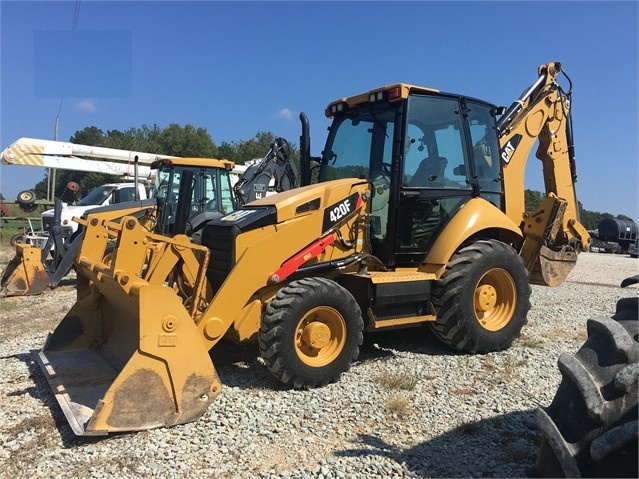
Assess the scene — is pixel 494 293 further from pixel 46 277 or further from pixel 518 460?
pixel 46 277

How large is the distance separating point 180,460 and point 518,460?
216cm

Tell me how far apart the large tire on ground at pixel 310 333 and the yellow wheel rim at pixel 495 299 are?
1670mm

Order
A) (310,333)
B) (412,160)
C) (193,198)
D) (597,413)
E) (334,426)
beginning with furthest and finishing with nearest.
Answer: (193,198) < (412,160) < (310,333) < (334,426) < (597,413)

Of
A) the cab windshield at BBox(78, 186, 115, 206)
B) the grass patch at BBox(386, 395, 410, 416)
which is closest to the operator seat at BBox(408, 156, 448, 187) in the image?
the grass patch at BBox(386, 395, 410, 416)

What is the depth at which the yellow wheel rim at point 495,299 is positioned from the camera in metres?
5.82

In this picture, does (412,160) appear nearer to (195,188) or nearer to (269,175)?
(269,175)

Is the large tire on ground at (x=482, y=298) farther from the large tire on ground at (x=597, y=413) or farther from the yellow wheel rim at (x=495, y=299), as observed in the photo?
the large tire on ground at (x=597, y=413)

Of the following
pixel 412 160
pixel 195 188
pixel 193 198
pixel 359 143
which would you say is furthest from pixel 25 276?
pixel 412 160

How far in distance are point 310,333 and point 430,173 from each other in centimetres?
226

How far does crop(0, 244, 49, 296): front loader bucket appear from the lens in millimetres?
10164

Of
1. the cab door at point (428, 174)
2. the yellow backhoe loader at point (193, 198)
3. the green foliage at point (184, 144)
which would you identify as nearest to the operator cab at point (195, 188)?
the yellow backhoe loader at point (193, 198)

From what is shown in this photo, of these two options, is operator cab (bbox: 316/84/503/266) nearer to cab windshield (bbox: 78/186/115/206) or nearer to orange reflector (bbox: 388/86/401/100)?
orange reflector (bbox: 388/86/401/100)

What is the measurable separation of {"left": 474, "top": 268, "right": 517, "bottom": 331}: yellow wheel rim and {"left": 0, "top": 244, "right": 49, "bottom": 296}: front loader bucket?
27.3 feet

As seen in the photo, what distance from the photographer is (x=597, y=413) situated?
2.13 meters
